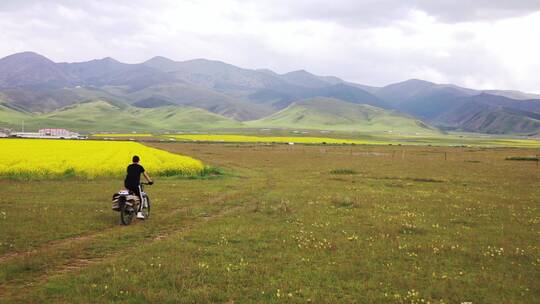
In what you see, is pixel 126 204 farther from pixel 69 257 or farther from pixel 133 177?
pixel 69 257

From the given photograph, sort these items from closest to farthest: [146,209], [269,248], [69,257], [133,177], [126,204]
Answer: [69,257], [269,248], [126,204], [133,177], [146,209]

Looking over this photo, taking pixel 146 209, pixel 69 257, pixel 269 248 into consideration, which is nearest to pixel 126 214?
pixel 146 209

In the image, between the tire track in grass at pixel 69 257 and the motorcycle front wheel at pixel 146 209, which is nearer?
the tire track in grass at pixel 69 257

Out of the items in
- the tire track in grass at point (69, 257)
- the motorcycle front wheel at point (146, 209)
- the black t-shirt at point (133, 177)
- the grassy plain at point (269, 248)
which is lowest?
the tire track in grass at point (69, 257)

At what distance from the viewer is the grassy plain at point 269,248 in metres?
12.4

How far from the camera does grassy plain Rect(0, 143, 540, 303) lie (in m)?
12.4

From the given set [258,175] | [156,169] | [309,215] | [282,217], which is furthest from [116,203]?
[258,175]

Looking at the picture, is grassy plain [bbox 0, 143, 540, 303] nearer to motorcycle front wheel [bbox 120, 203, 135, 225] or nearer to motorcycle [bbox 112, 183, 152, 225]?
motorcycle front wheel [bbox 120, 203, 135, 225]

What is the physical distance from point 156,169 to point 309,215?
926 inches

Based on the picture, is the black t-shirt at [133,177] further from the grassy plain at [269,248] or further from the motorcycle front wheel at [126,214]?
the grassy plain at [269,248]

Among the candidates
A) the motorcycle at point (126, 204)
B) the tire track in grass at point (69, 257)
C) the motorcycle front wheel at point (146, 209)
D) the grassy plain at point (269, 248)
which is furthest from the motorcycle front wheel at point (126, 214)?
the motorcycle front wheel at point (146, 209)

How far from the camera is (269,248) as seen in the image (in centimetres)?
1688

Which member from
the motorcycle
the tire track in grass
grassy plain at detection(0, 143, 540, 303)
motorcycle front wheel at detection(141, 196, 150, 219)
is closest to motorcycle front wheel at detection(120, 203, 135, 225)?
the motorcycle

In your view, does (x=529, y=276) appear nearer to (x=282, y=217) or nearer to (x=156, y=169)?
(x=282, y=217)
